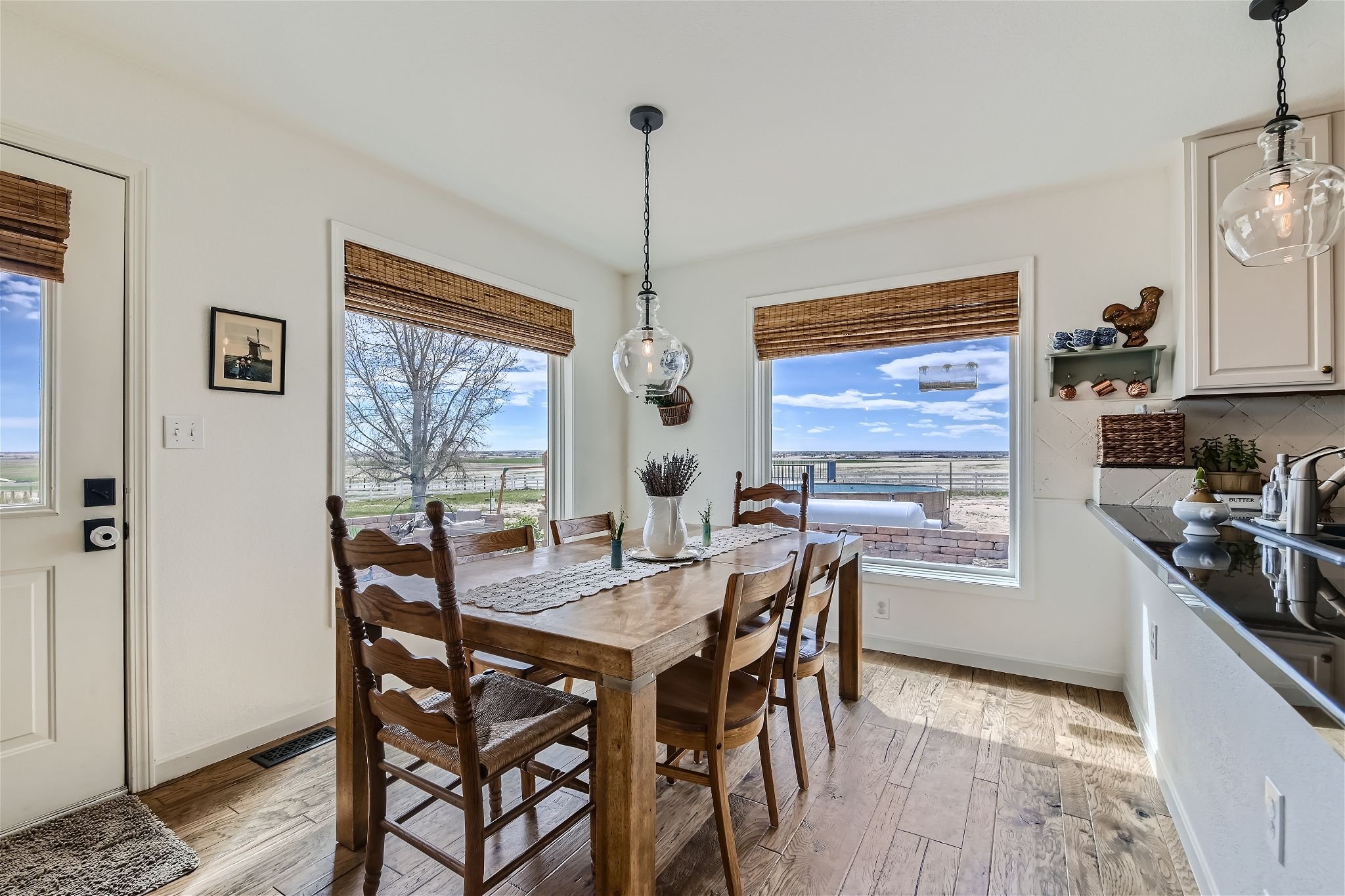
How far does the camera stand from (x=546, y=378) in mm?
3822

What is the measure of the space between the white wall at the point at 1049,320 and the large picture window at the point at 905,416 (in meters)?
0.13

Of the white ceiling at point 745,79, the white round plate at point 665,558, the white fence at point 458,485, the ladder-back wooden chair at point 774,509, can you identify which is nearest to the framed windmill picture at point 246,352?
the white fence at point 458,485

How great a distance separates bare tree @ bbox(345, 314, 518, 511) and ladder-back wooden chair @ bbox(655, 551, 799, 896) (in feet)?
5.93

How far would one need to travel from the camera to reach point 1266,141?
1578mm

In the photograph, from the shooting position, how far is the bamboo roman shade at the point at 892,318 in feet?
10.2

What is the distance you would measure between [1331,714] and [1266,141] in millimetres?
1664

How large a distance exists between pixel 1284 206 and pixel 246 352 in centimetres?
330

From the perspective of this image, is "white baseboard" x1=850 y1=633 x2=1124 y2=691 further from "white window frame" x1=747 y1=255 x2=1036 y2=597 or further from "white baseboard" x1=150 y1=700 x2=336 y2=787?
"white baseboard" x1=150 y1=700 x2=336 y2=787

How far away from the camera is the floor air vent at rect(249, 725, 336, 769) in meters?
2.21

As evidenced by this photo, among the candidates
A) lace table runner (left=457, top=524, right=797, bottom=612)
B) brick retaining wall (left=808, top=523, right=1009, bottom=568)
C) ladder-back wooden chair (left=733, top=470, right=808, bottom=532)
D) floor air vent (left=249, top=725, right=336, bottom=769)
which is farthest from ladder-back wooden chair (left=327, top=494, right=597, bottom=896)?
brick retaining wall (left=808, top=523, right=1009, bottom=568)

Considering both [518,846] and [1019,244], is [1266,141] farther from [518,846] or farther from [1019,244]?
[518,846]

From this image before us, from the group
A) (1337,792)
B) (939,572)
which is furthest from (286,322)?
(939,572)

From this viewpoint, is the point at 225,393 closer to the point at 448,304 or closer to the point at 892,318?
the point at 448,304

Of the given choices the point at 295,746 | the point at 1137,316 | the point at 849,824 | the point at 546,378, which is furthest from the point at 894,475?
the point at 295,746
